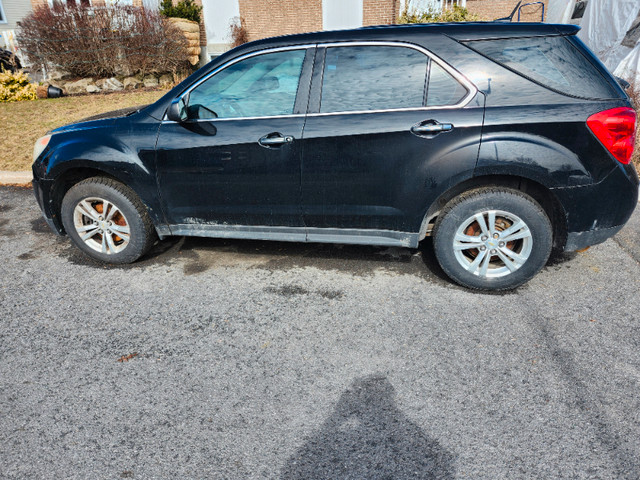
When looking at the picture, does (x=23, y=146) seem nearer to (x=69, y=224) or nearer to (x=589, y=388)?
(x=69, y=224)

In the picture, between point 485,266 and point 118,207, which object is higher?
point 118,207

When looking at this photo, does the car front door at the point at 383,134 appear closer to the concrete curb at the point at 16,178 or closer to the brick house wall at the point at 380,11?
the concrete curb at the point at 16,178

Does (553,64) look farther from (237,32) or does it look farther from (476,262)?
(237,32)

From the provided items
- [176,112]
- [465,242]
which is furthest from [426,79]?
[176,112]

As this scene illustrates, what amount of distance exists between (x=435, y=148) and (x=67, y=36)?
1280 cm

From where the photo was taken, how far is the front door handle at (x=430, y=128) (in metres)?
3.26

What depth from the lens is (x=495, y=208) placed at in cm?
341

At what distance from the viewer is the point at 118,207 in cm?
400

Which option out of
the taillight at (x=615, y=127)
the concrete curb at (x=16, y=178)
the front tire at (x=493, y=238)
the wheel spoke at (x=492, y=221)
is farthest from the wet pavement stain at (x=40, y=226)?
the taillight at (x=615, y=127)

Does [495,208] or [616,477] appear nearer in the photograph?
[616,477]

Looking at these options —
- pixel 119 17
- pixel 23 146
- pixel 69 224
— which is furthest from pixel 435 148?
pixel 119 17

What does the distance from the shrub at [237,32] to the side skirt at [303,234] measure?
16.2 m

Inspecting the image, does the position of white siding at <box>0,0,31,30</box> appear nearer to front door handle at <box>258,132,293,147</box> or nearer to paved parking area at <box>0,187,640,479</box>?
paved parking area at <box>0,187,640,479</box>

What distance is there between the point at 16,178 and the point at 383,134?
5980mm
